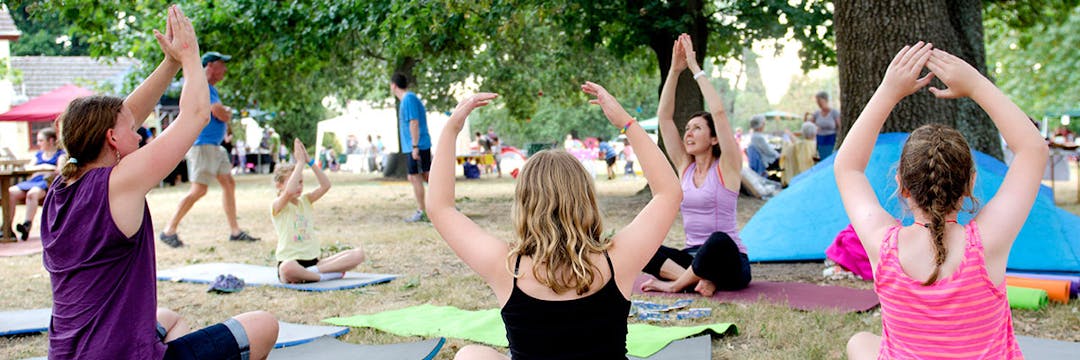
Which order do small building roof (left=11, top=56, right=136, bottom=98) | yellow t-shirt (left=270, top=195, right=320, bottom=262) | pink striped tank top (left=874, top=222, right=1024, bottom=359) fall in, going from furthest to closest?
small building roof (left=11, top=56, right=136, bottom=98) → yellow t-shirt (left=270, top=195, right=320, bottom=262) → pink striped tank top (left=874, top=222, right=1024, bottom=359)

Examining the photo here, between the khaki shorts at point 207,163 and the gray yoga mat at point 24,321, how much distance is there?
3.38 m

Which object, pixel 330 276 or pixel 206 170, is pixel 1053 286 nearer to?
pixel 330 276

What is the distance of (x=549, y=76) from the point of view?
68.2 feet

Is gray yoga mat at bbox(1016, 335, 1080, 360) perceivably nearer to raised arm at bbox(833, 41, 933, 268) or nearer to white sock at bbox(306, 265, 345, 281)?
raised arm at bbox(833, 41, 933, 268)

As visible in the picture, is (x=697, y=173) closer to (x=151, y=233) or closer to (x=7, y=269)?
(x=151, y=233)

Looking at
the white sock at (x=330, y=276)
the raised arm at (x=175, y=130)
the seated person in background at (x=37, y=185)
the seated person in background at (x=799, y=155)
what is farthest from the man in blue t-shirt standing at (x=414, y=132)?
the seated person in background at (x=799, y=155)

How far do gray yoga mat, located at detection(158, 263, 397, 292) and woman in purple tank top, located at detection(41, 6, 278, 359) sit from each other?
10.7 ft

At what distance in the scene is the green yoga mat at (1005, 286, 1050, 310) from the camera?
4809 millimetres

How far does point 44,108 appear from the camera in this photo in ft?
72.7

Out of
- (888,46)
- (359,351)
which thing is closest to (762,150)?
(888,46)

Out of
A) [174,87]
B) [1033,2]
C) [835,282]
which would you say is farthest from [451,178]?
[174,87]

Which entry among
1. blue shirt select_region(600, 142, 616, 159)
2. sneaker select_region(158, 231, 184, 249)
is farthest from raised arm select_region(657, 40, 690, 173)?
blue shirt select_region(600, 142, 616, 159)

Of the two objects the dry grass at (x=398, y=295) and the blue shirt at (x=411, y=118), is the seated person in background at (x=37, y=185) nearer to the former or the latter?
the dry grass at (x=398, y=295)

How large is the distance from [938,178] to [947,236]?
158 millimetres
